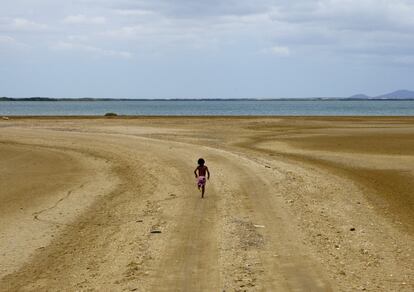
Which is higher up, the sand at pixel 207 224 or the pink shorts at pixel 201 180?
the pink shorts at pixel 201 180

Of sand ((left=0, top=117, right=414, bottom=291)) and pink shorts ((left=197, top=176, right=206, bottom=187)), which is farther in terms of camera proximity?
pink shorts ((left=197, top=176, right=206, bottom=187))

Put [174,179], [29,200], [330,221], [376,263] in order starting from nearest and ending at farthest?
[376,263] < [330,221] < [29,200] < [174,179]

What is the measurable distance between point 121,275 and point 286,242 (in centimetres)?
341

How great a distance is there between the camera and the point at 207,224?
512 inches

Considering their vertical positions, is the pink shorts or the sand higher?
the pink shorts

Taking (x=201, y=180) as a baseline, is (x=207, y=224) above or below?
below

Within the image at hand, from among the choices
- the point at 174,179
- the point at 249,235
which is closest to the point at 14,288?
the point at 249,235

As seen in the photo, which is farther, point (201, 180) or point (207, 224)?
point (201, 180)

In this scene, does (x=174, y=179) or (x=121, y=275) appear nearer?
(x=121, y=275)

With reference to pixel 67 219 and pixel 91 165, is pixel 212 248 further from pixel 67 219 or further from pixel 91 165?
pixel 91 165

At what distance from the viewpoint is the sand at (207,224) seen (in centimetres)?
952

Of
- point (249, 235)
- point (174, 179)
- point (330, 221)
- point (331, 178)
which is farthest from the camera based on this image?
point (331, 178)

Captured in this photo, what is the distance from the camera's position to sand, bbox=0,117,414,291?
9523mm

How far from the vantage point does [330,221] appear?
1387 centimetres
